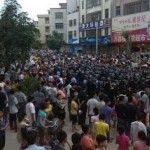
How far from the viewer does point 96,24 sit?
5956 centimetres

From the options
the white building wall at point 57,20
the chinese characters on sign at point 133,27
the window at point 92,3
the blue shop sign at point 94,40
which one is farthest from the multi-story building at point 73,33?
the white building wall at point 57,20

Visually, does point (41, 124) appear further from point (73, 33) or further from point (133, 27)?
point (73, 33)

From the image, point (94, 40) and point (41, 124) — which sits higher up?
point (94, 40)

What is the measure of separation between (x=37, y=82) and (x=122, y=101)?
556cm

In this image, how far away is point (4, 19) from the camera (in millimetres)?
20812

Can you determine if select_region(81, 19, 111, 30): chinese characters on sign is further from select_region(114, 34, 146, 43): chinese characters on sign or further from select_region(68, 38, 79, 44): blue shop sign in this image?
select_region(114, 34, 146, 43): chinese characters on sign

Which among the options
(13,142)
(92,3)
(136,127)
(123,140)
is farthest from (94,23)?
(123,140)

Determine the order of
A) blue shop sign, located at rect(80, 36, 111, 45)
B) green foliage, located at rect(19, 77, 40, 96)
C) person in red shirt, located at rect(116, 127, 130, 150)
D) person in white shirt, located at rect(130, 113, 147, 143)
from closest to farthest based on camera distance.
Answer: person in red shirt, located at rect(116, 127, 130, 150)
person in white shirt, located at rect(130, 113, 147, 143)
green foliage, located at rect(19, 77, 40, 96)
blue shop sign, located at rect(80, 36, 111, 45)

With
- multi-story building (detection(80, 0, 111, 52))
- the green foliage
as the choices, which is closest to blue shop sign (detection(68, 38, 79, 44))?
multi-story building (detection(80, 0, 111, 52))

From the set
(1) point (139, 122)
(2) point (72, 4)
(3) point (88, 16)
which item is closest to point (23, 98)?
(1) point (139, 122)

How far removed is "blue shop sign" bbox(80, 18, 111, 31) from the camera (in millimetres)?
56078

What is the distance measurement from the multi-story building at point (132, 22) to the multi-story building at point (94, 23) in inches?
81.2

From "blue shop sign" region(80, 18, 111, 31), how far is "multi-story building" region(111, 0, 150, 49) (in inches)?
54.8

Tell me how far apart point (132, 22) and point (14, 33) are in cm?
3064
